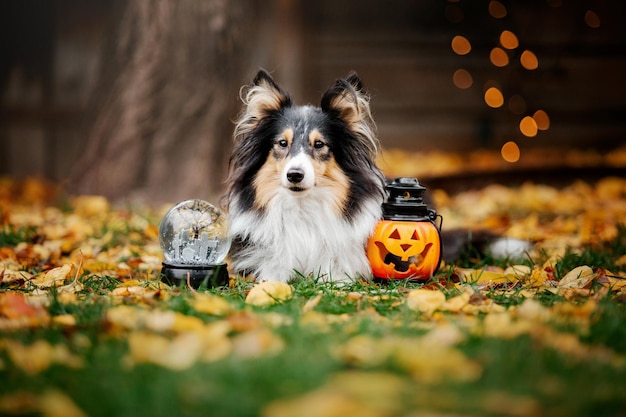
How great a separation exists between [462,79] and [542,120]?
1219 mm

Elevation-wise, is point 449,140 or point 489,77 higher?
point 489,77

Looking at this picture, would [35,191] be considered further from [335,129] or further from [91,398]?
[91,398]

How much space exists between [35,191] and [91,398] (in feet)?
20.8

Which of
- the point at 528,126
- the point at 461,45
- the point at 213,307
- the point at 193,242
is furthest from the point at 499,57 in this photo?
the point at 213,307

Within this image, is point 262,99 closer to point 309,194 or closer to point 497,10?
point 309,194

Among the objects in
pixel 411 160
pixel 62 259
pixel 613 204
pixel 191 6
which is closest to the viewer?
pixel 62 259

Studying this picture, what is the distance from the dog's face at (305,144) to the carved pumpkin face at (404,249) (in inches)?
8.9

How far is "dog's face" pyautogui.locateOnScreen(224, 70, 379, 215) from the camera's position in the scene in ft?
11.0

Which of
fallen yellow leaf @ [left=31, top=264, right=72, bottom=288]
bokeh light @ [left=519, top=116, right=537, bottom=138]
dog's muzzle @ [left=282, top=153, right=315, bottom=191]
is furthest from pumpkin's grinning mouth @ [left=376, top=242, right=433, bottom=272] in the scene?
bokeh light @ [left=519, top=116, right=537, bottom=138]

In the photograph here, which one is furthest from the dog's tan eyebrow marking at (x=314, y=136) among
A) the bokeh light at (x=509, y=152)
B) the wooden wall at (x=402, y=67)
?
the bokeh light at (x=509, y=152)

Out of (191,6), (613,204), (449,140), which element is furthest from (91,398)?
(449,140)

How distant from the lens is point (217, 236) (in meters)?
3.37

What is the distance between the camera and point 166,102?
5812 millimetres

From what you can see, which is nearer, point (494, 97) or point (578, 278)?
point (578, 278)
